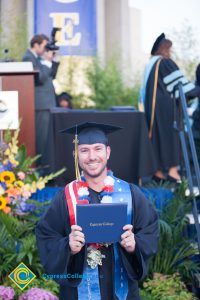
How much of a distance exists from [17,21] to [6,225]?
24.5ft

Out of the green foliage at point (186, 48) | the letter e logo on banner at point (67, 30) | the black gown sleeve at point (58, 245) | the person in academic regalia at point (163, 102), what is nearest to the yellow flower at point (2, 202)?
the black gown sleeve at point (58, 245)

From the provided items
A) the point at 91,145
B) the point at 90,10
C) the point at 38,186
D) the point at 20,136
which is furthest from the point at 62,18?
the point at 91,145

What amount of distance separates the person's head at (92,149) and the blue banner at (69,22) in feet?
27.7

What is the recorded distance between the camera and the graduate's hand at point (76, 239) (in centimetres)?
281

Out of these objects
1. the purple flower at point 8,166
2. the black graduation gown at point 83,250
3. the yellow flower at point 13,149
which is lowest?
the black graduation gown at point 83,250

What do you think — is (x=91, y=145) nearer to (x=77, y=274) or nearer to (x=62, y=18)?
(x=77, y=274)

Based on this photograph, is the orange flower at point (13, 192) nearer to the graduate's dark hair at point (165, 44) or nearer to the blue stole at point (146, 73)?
the blue stole at point (146, 73)

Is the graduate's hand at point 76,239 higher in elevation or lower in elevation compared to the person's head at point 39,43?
lower

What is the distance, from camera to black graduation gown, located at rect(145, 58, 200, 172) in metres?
6.18

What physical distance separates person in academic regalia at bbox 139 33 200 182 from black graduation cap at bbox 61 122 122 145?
291cm

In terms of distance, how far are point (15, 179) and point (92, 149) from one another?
69.1 inches

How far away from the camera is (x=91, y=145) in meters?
3.09

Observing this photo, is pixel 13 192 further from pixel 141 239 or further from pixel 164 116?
pixel 164 116

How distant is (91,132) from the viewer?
3164 mm
